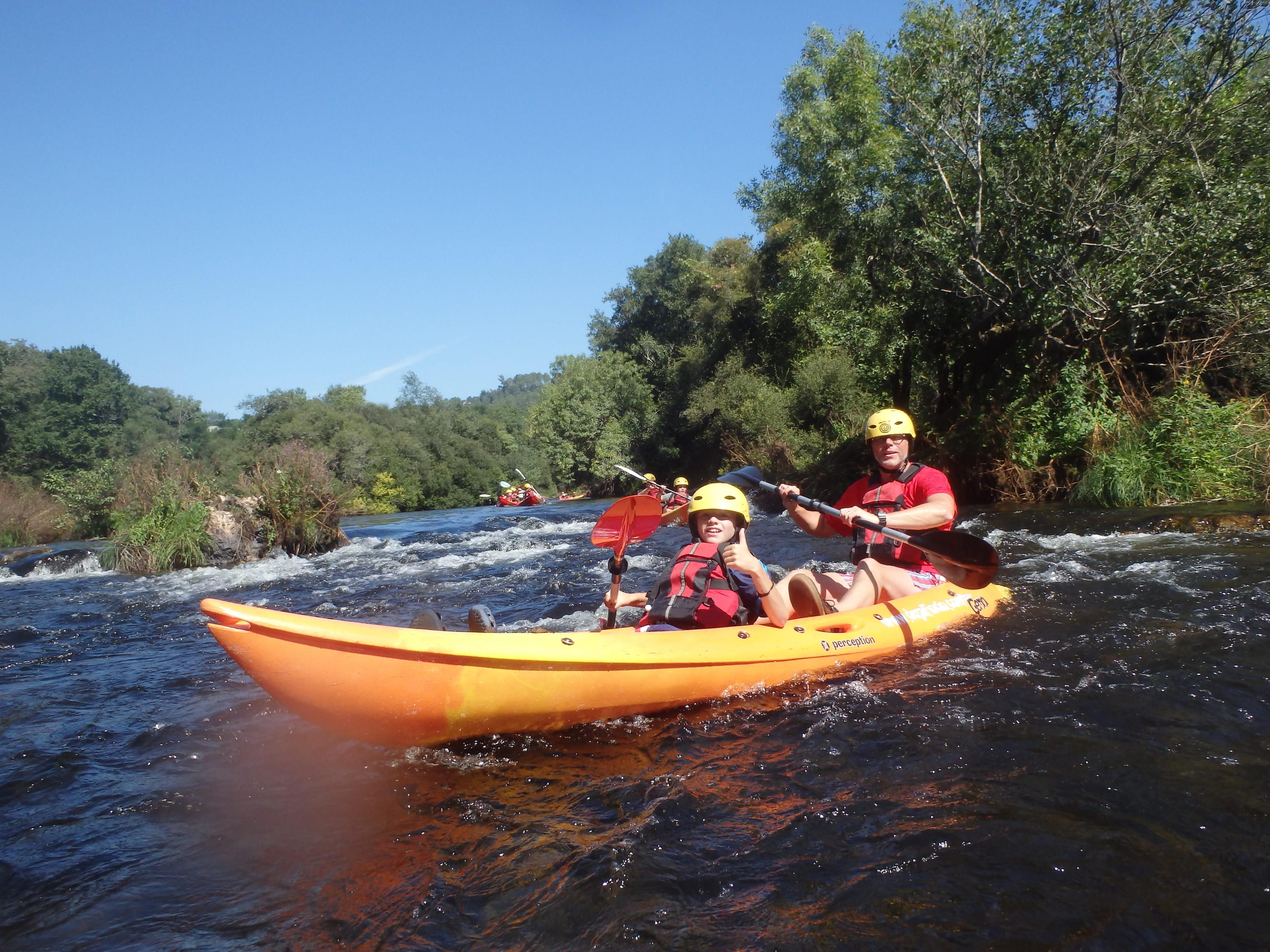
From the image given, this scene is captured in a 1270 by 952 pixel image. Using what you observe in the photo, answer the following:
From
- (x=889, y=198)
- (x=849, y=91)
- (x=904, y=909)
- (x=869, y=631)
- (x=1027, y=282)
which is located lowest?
(x=904, y=909)

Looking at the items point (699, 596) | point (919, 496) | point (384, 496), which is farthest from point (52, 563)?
point (384, 496)

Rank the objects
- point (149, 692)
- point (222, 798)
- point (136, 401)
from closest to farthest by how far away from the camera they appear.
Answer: point (222, 798), point (149, 692), point (136, 401)

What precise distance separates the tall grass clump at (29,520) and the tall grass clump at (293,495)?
11.9 m

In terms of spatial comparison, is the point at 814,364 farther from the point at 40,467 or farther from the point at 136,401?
the point at 136,401

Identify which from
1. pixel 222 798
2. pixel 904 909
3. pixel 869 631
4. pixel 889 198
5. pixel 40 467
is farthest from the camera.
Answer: pixel 40 467

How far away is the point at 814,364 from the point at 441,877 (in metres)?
19.0

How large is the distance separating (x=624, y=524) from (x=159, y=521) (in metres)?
9.44

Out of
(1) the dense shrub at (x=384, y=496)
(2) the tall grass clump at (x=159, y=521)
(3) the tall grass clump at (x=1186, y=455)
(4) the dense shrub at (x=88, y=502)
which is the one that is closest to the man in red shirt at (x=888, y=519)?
(3) the tall grass clump at (x=1186, y=455)

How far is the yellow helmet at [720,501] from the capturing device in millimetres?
4219

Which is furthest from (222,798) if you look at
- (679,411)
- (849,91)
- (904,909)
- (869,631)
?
(679,411)

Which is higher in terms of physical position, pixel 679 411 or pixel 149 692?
pixel 679 411

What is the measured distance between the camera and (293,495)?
12203 mm

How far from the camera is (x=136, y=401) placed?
54.6m

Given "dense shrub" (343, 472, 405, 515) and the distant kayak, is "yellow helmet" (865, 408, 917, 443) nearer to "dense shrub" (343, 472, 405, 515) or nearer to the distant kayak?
the distant kayak
